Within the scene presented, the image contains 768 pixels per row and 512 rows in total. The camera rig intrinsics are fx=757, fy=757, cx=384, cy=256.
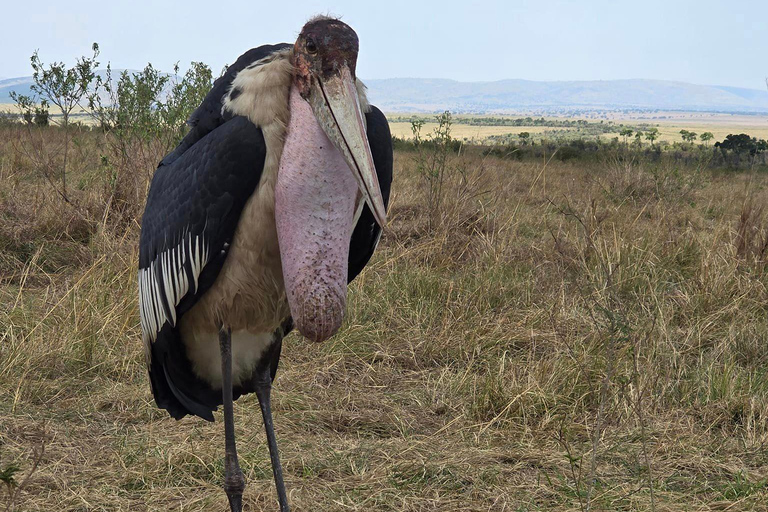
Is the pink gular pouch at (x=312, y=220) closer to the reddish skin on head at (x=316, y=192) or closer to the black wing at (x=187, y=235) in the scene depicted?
the reddish skin on head at (x=316, y=192)

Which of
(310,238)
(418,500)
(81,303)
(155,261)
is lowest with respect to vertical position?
(418,500)

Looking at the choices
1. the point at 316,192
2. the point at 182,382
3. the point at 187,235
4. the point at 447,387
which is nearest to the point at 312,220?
the point at 316,192

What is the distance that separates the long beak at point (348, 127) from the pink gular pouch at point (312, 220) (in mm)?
38

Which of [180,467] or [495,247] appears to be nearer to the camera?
[180,467]

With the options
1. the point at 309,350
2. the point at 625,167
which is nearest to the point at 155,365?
the point at 309,350

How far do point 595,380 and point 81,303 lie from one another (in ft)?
8.02

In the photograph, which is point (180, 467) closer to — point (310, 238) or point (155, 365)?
point (155, 365)

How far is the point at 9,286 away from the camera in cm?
443

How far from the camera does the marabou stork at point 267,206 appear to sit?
1.79 metres

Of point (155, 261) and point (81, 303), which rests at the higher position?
point (155, 261)

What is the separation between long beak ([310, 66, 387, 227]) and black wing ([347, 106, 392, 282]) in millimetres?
251

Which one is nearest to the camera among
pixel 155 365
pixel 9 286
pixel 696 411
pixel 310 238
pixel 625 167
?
pixel 310 238

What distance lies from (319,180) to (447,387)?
1.82 meters

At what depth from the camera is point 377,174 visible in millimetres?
2086
